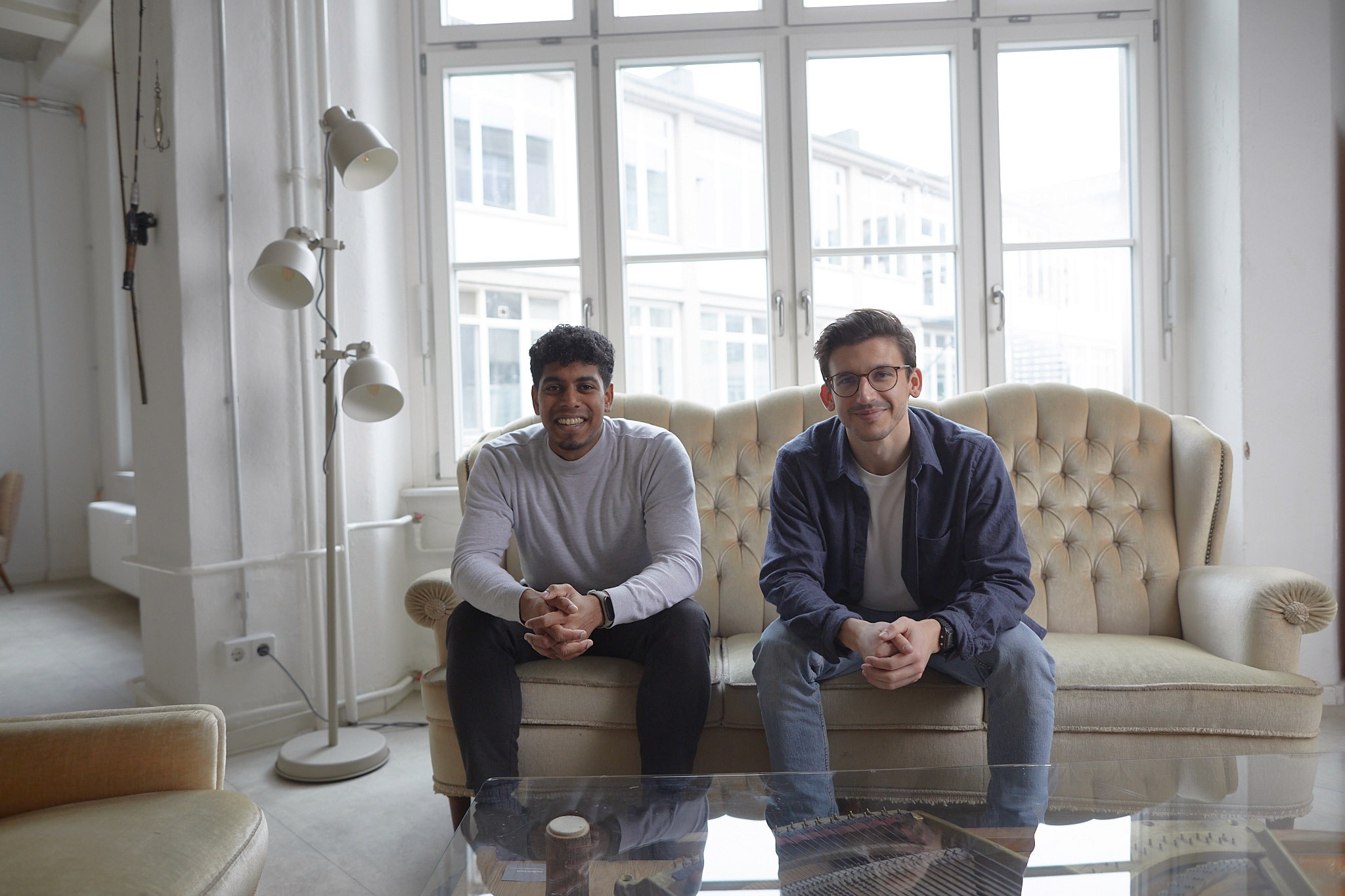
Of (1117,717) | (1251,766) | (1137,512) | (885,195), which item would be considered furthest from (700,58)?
(1251,766)

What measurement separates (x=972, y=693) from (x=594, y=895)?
38.9 inches

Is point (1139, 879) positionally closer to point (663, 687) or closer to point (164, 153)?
point (663, 687)

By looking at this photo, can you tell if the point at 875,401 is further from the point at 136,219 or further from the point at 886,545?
the point at 136,219

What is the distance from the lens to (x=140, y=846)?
1.00 meters

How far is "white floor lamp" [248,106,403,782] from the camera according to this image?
7.25ft

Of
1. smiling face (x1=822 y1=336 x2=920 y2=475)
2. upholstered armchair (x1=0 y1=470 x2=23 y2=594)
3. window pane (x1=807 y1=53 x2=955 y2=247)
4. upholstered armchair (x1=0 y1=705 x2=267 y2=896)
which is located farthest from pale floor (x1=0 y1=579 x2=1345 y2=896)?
window pane (x1=807 y1=53 x2=955 y2=247)

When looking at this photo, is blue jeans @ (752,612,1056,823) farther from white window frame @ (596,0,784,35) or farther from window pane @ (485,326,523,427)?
white window frame @ (596,0,784,35)

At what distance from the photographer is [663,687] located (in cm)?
167

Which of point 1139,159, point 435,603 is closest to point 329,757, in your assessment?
point 435,603

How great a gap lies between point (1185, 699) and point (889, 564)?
2.05 feet

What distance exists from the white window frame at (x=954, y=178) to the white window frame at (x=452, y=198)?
0.73 meters

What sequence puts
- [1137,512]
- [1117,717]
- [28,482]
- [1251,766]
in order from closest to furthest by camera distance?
[1251,766]
[1117,717]
[1137,512]
[28,482]

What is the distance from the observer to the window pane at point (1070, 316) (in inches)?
116

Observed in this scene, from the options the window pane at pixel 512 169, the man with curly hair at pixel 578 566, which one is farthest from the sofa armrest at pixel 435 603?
the window pane at pixel 512 169
